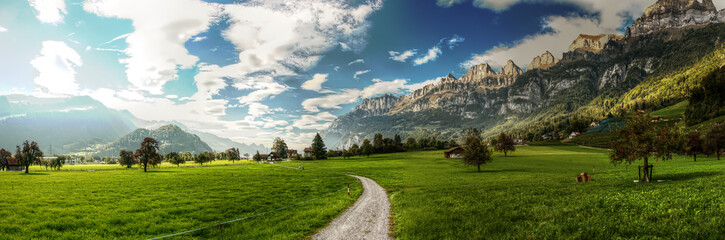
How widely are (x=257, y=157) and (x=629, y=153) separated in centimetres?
19083

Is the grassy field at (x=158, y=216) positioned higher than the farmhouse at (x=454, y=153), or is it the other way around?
the grassy field at (x=158, y=216)

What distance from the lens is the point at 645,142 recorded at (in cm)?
2786

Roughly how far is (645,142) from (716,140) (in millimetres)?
60340

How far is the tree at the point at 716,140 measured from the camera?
199 ft

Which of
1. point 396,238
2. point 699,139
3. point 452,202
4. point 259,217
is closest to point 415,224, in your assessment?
point 396,238

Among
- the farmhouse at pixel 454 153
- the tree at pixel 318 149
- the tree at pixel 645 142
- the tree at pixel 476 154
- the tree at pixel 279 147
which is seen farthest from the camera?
the tree at pixel 279 147

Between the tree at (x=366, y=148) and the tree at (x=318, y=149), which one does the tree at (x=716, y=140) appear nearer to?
the tree at (x=366, y=148)

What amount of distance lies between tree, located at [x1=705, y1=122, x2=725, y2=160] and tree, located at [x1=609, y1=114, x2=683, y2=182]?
56.1 m

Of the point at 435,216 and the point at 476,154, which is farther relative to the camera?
the point at 476,154

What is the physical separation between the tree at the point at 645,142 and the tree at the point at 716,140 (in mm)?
56105

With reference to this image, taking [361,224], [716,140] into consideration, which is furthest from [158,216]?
[716,140]

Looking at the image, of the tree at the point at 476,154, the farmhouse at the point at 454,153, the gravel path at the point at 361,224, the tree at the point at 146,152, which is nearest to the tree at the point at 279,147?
the tree at the point at 146,152

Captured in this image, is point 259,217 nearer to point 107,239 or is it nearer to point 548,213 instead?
point 107,239

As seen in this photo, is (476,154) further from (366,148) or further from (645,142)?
(366,148)
